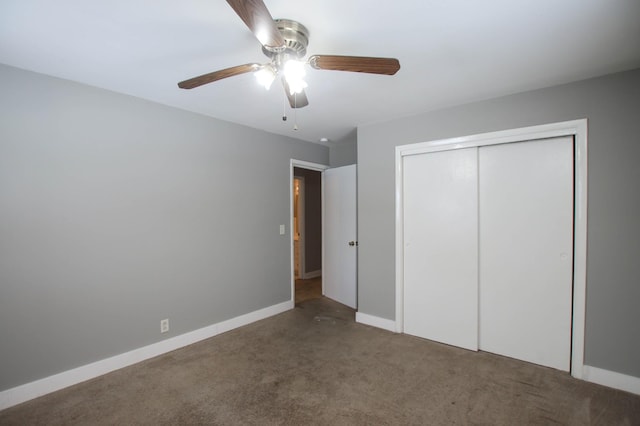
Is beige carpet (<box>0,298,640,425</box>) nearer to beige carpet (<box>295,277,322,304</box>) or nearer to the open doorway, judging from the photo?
beige carpet (<box>295,277,322,304</box>)

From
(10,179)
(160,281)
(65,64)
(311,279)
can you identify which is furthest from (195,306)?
(311,279)

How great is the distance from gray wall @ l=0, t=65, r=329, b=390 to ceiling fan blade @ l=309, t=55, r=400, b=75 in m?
2.00

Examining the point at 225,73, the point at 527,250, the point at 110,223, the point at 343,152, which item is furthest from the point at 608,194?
the point at 110,223

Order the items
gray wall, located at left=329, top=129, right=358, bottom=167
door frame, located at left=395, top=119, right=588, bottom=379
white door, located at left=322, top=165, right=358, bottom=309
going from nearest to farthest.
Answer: door frame, located at left=395, top=119, right=588, bottom=379
white door, located at left=322, top=165, right=358, bottom=309
gray wall, located at left=329, top=129, right=358, bottom=167

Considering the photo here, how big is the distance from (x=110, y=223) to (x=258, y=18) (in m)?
2.21

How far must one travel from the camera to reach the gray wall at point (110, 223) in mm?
2119

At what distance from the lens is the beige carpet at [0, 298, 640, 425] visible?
196 cm

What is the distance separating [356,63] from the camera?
1505mm

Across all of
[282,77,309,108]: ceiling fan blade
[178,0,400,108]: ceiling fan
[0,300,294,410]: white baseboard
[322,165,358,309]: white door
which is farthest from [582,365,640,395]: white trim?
[0,300,294,410]: white baseboard

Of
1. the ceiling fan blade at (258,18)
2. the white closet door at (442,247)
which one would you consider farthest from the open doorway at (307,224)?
the ceiling fan blade at (258,18)

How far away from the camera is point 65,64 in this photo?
2082mm

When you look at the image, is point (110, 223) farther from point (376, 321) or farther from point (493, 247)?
point (493, 247)

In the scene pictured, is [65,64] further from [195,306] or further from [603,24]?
[603,24]

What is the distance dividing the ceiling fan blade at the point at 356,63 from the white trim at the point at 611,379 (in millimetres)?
2748
